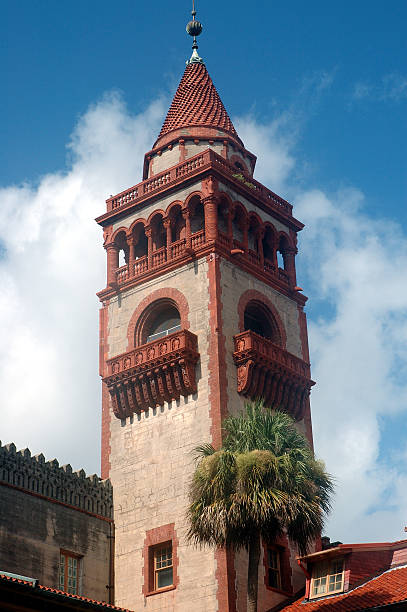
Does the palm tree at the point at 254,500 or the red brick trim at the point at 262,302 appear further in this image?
the red brick trim at the point at 262,302

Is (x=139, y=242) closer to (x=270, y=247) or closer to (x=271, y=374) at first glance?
(x=270, y=247)

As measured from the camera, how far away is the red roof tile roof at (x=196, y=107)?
54375mm

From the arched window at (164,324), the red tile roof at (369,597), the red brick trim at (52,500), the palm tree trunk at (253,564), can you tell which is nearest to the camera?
the palm tree trunk at (253,564)

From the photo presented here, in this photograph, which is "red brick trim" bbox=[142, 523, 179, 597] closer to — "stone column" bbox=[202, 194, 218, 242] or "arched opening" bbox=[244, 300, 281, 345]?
"arched opening" bbox=[244, 300, 281, 345]

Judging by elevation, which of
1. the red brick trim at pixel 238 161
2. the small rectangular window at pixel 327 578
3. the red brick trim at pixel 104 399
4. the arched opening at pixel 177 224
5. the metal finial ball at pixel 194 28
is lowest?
the small rectangular window at pixel 327 578

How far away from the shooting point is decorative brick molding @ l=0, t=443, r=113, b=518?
40.9m

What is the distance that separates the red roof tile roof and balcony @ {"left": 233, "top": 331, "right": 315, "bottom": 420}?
14.0m

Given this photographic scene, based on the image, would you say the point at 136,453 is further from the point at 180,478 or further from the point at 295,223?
the point at 295,223

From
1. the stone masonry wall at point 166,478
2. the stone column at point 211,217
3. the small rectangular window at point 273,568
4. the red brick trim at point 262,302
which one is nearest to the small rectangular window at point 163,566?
the stone masonry wall at point 166,478

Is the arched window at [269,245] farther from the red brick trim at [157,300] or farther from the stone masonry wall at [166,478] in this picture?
the red brick trim at [157,300]

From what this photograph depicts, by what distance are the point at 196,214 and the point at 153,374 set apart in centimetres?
885

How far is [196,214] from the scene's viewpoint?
49.7m

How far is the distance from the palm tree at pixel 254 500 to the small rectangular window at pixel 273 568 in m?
7.81

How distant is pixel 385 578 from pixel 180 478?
31.1ft
